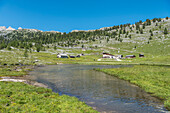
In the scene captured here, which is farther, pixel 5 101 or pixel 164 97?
pixel 164 97

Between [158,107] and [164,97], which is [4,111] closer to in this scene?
[158,107]

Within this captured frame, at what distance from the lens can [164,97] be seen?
2116 centimetres

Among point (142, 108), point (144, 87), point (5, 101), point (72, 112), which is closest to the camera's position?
point (72, 112)

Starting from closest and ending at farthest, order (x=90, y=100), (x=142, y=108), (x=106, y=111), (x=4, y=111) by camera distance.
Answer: (x=4, y=111) → (x=106, y=111) → (x=142, y=108) → (x=90, y=100)

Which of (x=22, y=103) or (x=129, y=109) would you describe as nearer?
(x=22, y=103)

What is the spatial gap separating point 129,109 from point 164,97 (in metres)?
8.41

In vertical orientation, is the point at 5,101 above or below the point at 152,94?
above

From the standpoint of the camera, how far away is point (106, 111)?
1644cm

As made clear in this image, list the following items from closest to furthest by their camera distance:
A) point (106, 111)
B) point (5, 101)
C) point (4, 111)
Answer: point (4, 111), point (5, 101), point (106, 111)

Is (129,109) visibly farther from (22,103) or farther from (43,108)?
(22,103)

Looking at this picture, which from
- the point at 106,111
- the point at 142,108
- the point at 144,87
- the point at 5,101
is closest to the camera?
the point at 5,101

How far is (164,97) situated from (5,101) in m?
24.4

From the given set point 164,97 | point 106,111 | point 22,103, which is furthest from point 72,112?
point 164,97

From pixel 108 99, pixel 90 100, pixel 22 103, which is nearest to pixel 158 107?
pixel 108 99
